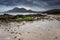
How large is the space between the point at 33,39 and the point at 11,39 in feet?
5.53

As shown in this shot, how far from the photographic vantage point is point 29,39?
32.3 ft

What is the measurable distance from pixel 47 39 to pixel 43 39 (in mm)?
296

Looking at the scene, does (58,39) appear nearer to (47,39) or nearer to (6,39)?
(47,39)

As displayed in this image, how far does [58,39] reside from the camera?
9570 mm

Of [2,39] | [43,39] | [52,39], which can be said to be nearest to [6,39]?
[2,39]

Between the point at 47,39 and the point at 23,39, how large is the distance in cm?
180

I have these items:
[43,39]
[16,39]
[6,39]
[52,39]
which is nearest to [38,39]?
[43,39]

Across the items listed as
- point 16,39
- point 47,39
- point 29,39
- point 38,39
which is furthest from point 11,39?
point 47,39

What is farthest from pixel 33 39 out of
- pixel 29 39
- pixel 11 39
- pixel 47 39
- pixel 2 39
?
pixel 2 39

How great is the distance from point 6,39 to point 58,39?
393 cm

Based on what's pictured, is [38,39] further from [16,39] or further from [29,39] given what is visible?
[16,39]

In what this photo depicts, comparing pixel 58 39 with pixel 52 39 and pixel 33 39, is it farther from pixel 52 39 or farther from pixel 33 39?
pixel 33 39

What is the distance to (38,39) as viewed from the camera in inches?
384

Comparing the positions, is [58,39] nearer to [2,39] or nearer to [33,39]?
[33,39]
